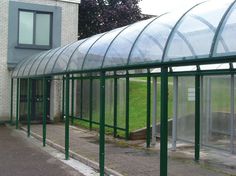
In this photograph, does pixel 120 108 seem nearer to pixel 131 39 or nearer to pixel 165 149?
pixel 131 39

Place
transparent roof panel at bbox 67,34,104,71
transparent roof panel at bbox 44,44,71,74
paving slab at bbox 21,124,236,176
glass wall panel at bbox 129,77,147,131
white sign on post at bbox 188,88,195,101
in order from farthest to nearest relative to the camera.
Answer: glass wall panel at bbox 129,77,147,131 → transparent roof panel at bbox 44,44,71,74 → white sign on post at bbox 188,88,195,101 → transparent roof panel at bbox 67,34,104,71 → paving slab at bbox 21,124,236,176

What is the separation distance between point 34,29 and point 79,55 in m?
9.39

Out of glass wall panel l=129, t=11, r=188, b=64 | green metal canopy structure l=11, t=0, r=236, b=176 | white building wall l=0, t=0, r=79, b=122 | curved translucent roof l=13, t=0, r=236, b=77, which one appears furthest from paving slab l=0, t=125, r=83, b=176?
white building wall l=0, t=0, r=79, b=122

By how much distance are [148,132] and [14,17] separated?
10229 millimetres

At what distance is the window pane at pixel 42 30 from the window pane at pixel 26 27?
0.95 ft

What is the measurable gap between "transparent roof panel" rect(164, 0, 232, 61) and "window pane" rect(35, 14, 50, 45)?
13519 mm

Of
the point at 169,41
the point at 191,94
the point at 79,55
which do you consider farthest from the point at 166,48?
the point at 79,55

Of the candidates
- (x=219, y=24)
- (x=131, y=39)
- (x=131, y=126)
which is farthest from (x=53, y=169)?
(x=131, y=126)

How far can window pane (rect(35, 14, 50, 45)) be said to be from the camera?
20.7 metres

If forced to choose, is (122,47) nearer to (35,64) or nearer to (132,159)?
(132,159)

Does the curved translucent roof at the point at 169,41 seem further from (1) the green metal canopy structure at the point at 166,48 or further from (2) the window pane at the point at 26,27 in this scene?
(2) the window pane at the point at 26,27

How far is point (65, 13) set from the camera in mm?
21172

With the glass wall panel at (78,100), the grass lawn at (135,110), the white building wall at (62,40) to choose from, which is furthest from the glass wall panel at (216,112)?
the white building wall at (62,40)

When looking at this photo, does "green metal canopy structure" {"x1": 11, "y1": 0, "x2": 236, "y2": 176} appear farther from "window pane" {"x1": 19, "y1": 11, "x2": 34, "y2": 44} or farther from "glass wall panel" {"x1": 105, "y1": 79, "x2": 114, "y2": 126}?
"window pane" {"x1": 19, "y1": 11, "x2": 34, "y2": 44}
